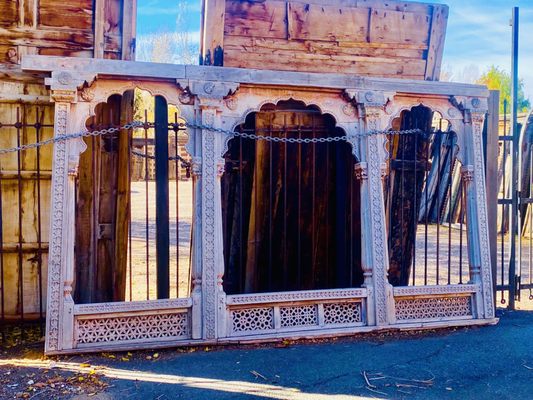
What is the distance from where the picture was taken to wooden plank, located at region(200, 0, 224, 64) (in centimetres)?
570

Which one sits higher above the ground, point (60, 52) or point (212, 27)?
point (212, 27)

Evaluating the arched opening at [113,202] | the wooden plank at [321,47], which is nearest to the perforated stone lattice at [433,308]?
the arched opening at [113,202]

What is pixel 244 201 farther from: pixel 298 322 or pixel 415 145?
pixel 415 145

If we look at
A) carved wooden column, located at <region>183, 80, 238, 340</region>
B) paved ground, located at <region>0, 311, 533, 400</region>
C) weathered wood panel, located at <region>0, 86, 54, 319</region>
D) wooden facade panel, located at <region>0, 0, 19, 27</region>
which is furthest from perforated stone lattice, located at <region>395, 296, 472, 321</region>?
wooden facade panel, located at <region>0, 0, 19, 27</region>

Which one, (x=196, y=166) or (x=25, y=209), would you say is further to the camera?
(x=25, y=209)

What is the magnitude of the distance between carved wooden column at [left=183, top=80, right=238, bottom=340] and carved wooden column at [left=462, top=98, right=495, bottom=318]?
8.28ft

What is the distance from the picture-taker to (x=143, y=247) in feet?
37.3

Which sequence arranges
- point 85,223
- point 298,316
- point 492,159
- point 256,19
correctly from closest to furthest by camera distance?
point 298,316
point 85,223
point 256,19
point 492,159

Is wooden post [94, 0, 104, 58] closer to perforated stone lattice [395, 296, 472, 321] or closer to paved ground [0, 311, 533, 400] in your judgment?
paved ground [0, 311, 533, 400]

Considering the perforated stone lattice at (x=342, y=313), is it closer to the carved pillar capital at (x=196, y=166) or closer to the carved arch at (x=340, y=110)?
the carved arch at (x=340, y=110)

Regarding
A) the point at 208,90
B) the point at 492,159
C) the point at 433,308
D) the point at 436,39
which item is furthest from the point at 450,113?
the point at 208,90

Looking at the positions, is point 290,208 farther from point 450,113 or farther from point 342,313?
point 450,113

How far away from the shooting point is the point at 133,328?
470 centimetres

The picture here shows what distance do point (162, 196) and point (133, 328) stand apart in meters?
1.42
